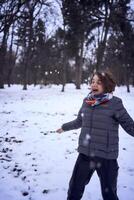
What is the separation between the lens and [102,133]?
3879mm

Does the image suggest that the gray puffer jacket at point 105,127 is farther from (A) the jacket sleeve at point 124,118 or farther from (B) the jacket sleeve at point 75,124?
(B) the jacket sleeve at point 75,124

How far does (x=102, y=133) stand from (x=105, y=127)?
93mm

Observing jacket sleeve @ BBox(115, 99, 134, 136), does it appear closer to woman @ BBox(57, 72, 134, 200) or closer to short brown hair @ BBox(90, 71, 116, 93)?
woman @ BBox(57, 72, 134, 200)

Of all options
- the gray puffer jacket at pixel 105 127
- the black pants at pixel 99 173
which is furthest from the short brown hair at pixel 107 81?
the black pants at pixel 99 173

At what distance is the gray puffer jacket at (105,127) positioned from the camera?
3.82 m

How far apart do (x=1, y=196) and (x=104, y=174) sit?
7.28ft

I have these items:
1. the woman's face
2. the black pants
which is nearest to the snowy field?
the black pants

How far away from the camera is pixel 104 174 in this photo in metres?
3.95

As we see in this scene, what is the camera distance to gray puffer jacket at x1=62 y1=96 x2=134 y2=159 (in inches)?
150

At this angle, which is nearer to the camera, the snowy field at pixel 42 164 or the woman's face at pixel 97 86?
the woman's face at pixel 97 86

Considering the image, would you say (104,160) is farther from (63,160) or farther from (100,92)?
(63,160)

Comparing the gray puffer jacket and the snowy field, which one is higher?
the gray puffer jacket

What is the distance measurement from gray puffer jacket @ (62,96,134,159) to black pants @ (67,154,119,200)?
4.0 inches

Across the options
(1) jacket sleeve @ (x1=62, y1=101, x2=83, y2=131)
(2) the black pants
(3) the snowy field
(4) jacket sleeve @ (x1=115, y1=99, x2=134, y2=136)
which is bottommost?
(3) the snowy field
